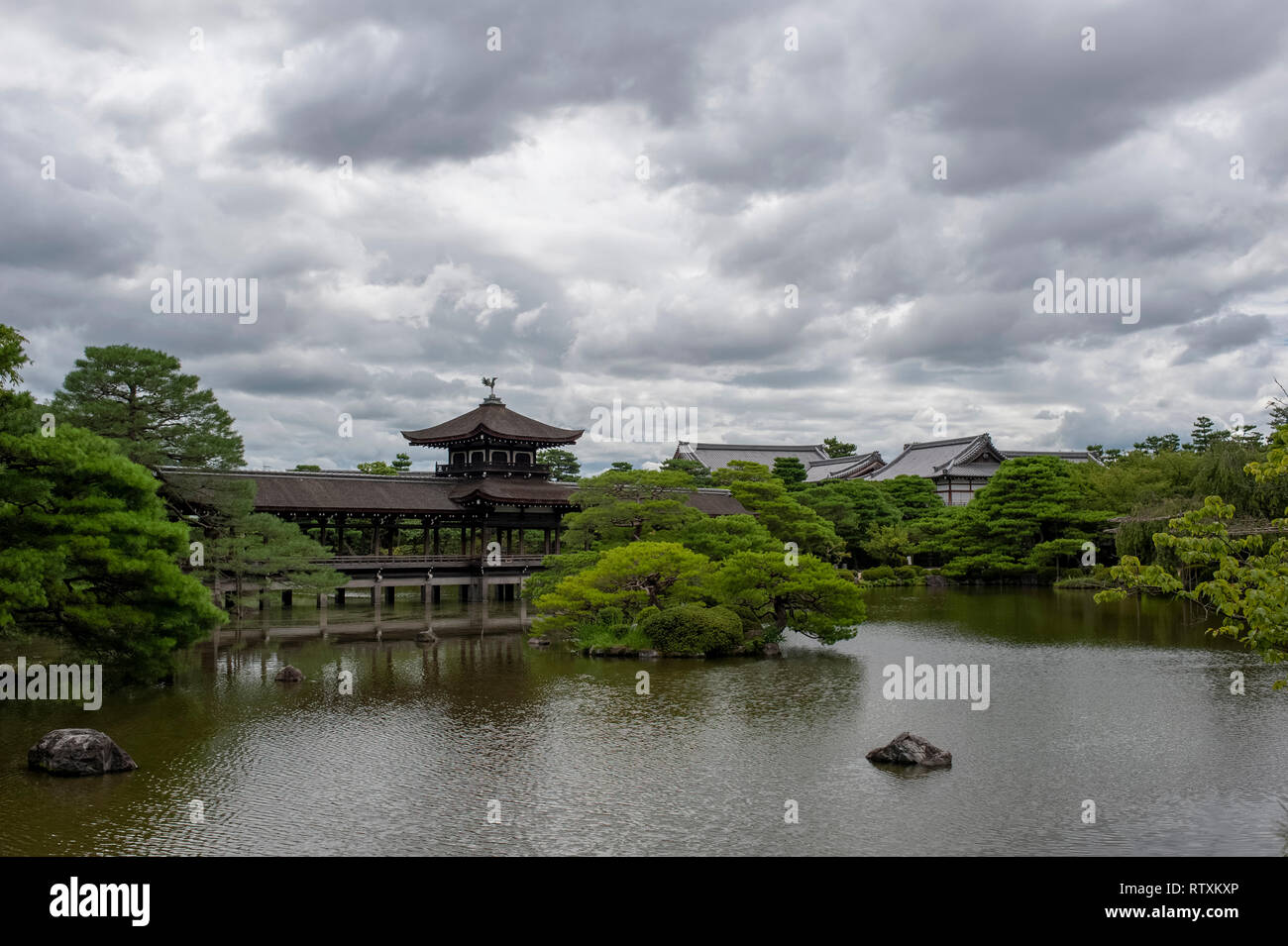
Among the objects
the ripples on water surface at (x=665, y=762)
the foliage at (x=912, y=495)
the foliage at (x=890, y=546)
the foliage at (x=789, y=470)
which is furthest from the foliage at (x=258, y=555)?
the foliage at (x=912, y=495)

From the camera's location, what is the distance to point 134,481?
1800cm

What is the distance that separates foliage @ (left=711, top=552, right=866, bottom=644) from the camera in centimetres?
2547

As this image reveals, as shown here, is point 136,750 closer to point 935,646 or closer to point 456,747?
point 456,747

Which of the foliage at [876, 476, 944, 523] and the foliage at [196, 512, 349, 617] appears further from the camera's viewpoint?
the foliage at [876, 476, 944, 523]

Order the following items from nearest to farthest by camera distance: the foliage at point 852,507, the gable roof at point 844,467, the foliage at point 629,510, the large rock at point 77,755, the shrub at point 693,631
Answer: the large rock at point 77,755 → the shrub at point 693,631 → the foliage at point 629,510 → the foliage at point 852,507 → the gable roof at point 844,467

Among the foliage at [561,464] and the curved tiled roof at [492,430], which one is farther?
the foliage at [561,464]

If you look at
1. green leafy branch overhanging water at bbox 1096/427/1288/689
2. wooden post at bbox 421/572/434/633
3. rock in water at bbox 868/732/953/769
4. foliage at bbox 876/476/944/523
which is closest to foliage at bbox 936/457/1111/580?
foliage at bbox 876/476/944/523

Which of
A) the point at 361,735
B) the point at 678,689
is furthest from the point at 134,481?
the point at 678,689

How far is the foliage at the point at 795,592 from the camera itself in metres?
25.5

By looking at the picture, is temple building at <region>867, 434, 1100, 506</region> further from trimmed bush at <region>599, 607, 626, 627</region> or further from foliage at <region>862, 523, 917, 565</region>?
trimmed bush at <region>599, 607, 626, 627</region>

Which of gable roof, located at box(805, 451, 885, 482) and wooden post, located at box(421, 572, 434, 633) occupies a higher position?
gable roof, located at box(805, 451, 885, 482)

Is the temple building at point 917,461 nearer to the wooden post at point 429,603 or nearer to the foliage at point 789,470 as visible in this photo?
the foliage at point 789,470

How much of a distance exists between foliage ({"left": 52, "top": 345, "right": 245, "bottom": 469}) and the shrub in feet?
43.0

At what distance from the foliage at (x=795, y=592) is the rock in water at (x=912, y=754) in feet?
35.0
